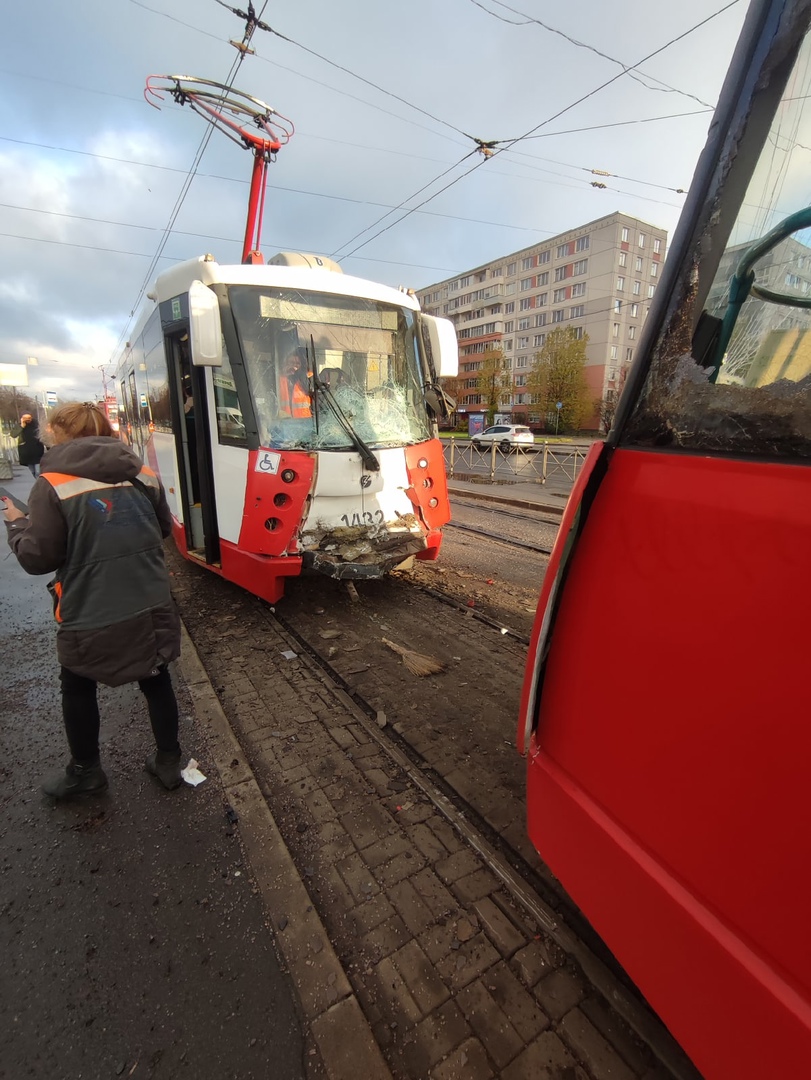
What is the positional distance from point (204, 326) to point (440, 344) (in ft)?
8.67

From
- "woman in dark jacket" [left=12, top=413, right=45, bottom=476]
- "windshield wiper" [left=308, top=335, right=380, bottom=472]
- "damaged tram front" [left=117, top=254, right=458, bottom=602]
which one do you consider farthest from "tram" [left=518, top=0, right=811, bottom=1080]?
"woman in dark jacket" [left=12, top=413, right=45, bottom=476]

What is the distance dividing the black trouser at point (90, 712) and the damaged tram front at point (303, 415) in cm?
196

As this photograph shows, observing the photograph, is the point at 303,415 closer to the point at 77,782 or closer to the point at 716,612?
the point at 77,782

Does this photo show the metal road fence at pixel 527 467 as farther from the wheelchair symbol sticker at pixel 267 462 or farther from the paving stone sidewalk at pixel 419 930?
the paving stone sidewalk at pixel 419 930

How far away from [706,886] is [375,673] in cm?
315

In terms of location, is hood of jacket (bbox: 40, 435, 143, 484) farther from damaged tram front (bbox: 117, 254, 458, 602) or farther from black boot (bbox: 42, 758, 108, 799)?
damaged tram front (bbox: 117, 254, 458, 602)

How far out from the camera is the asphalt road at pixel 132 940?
166cm

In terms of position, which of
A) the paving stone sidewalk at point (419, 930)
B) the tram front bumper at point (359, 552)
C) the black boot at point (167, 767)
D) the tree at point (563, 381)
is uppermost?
the tree at point (563, 381)

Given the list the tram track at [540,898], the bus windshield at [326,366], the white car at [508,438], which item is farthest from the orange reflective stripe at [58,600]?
the white car at [508,438]

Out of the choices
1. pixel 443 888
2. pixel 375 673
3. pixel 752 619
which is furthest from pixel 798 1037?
pixel 375 673

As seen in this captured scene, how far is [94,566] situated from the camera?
2424 millimetres

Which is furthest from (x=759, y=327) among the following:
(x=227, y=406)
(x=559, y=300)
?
(x=559, y=300)

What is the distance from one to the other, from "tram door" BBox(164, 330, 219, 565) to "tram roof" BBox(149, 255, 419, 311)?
0.52 meters

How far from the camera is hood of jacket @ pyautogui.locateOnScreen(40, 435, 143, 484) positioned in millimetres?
2357
